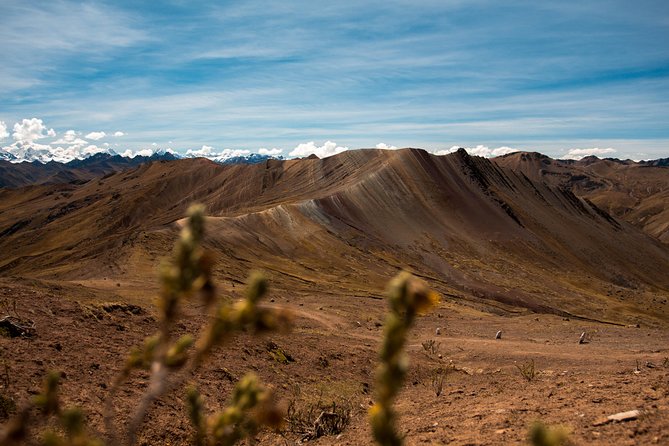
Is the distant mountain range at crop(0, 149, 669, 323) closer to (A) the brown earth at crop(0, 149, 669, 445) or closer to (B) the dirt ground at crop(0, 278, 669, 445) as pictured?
(A) the brown earth at crop(0, 149, 669, 445)

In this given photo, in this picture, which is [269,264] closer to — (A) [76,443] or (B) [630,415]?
(B) [630,415]

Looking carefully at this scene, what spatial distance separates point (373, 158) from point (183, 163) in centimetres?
7705

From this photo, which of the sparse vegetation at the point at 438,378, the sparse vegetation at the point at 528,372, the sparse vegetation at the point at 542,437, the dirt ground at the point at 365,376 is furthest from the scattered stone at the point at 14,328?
the sparse vegetation at the point at 528,372

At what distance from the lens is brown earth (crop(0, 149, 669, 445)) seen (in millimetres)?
10750

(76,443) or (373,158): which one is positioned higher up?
(373,158)

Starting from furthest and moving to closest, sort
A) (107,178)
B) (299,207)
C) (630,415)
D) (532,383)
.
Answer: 1. (107,178)
2. (299,207)
3. (532,383)
4. (630,415)

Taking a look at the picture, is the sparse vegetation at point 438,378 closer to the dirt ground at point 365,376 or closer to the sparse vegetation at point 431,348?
the dirt ground at point 365,376

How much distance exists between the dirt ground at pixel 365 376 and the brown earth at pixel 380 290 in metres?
0.07

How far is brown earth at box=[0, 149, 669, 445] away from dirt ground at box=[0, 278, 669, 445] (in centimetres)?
7

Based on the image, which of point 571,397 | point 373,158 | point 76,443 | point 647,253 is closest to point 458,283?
point 373,158

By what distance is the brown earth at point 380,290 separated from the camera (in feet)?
35.3

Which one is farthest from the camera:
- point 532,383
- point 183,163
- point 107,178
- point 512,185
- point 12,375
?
point 107,178

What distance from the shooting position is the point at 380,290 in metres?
48.2

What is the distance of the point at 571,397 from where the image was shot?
10875 mm
